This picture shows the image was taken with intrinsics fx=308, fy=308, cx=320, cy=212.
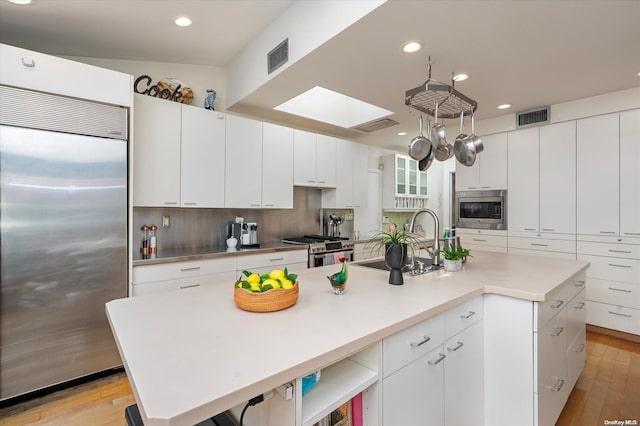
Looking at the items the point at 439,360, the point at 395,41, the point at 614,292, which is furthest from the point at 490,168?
the point at 439,360

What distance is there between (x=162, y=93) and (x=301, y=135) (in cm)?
159

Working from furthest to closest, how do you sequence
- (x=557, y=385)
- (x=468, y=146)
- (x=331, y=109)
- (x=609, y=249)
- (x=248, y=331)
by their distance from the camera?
(x=331, y=109) < (x=609, y=249) < (x=468, y=146) < (x=557, y=385) < (x=248, y=331)

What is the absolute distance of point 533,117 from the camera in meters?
3.82

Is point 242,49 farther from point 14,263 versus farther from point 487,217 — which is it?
point 487,217

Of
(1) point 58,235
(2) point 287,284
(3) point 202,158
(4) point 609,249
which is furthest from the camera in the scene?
(4) point 609,249

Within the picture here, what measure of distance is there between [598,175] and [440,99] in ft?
8.18

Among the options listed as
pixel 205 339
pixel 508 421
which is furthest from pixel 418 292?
pixel 205 339

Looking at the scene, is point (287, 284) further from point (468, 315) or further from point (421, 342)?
point (468, 315)

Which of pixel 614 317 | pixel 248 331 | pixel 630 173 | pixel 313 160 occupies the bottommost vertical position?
pixel 614 317

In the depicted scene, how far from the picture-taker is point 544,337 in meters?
1.61

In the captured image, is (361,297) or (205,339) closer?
(205,339)

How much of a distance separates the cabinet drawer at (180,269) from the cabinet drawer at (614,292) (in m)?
3.92

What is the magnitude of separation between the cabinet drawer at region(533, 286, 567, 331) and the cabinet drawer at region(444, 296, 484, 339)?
250 mm

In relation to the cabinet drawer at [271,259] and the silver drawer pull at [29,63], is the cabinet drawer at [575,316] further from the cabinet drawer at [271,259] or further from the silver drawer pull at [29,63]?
the silver drawer pull at [29,63]
